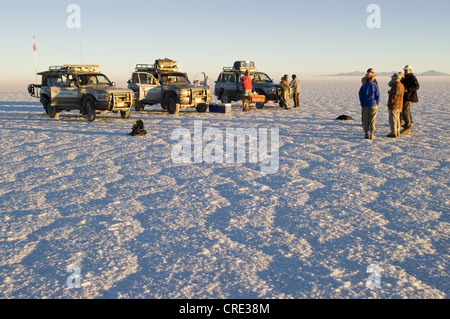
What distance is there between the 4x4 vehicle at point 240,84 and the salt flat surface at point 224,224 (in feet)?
37.1

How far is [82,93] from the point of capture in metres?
15.8

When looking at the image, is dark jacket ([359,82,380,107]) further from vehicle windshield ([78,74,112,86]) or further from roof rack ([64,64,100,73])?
roof rack ([64,64,100,73])

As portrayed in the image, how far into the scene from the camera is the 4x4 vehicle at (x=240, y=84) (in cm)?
2119

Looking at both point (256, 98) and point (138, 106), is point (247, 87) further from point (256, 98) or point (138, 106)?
point (138, 106)

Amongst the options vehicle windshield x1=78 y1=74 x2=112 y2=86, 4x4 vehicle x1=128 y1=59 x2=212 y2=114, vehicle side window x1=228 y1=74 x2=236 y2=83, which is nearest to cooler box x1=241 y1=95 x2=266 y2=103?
4x4 vehicle x1=128 y1=59 x2=212 y2=114

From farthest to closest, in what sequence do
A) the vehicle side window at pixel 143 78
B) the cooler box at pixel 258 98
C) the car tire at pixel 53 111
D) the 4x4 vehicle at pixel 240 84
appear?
the 4x4 vehicle at pixel 240 84
the cooler box at pixel 258 98
the vehicle side window at pixel 143 78
the car tire at pixel 53 111

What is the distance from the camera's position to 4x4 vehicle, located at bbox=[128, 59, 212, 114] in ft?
59.7

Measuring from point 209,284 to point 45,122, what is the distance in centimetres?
1382

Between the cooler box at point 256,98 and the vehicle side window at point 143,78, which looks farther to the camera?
the cooler box at point 256,98

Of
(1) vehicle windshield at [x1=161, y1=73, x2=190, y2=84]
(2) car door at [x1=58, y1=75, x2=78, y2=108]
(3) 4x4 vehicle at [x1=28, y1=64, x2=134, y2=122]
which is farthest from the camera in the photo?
(1) vehicle windshield at [x1=161, y1=73, x2=190, y2=84]

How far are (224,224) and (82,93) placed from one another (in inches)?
476

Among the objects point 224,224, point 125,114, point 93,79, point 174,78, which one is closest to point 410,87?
point 224,224

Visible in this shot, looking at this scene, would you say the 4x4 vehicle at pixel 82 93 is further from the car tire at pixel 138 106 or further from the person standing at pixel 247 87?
the person standing at pixel 247 87

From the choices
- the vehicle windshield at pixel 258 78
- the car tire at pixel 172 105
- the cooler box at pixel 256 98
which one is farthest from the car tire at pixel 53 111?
the vehicle windshield at pixel 258 78
